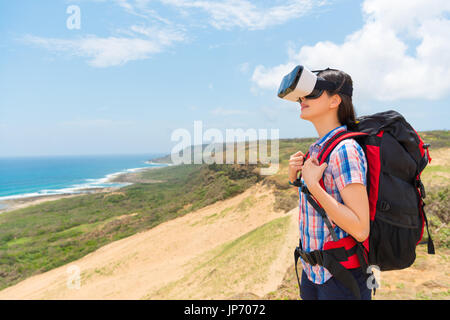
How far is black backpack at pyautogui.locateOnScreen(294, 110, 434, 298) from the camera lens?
151 centimetres

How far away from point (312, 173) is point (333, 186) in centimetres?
17

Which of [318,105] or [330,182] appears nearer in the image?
[330,182]

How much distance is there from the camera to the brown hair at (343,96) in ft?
5.67

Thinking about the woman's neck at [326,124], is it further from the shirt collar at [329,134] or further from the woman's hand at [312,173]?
the woman's hand at [312,173]

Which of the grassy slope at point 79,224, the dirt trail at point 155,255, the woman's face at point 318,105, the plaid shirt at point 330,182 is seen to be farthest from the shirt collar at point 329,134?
the grassy slope at point 79,224

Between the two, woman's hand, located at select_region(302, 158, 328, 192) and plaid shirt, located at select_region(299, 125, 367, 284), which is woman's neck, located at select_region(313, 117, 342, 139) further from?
woman's hand, located at select_region(302, 158, 328, 192)

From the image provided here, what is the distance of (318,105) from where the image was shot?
5.66ft

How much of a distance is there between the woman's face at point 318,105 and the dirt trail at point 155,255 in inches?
306

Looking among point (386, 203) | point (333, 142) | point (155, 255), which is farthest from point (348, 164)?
point (155, 255)

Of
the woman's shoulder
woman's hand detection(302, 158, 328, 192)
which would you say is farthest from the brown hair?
woman's hand detection(302, 158, 328, 192)

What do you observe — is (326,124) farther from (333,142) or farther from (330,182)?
(330,182)

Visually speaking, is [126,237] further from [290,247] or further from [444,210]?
[444,210]
